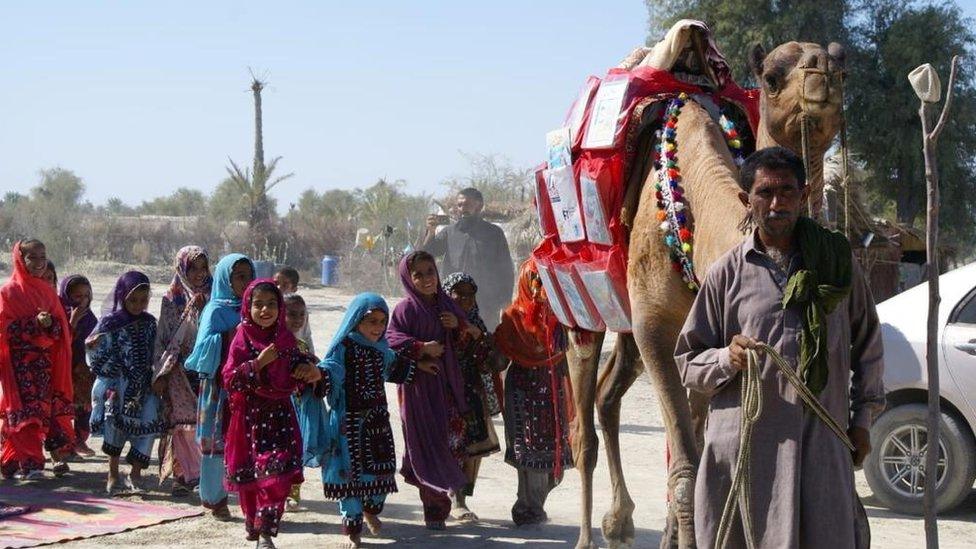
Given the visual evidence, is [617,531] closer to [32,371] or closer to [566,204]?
[566,204]

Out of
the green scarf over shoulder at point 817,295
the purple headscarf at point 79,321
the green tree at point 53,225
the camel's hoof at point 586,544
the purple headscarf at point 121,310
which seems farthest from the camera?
the green tree at point 53,225

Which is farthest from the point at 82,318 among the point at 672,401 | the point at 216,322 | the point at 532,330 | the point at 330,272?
the point at 330,272

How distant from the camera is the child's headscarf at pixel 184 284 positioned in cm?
882

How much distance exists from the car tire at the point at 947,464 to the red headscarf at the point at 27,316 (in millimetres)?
5676

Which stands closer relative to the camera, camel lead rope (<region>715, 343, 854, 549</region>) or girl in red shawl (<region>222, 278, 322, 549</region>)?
camel lead rope (<region>715, 343, 854, 549</region>)

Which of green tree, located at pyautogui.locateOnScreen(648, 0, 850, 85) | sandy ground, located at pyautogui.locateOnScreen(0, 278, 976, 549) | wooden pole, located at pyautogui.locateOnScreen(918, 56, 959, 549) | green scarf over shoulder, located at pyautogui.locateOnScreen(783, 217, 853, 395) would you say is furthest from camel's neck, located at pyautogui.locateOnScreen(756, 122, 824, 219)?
green tree, located at pyautogui.locateOnScreen(648, 0, 850, 85)

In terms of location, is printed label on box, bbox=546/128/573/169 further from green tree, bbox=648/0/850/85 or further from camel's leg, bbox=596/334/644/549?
green tree, bbox=648/0/850/85

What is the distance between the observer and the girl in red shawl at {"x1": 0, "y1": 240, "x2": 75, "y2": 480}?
30.2 ft

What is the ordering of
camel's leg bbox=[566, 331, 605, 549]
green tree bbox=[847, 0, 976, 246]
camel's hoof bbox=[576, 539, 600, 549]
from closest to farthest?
camel's hoof bbox=[576, 539, 600, 549] < camel's leg bbox=[566, 331, 605, 549] < green tree bbox=[847, 0, 976, 246]

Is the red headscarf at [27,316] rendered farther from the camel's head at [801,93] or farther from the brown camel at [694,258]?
the camel's head at [801,93]

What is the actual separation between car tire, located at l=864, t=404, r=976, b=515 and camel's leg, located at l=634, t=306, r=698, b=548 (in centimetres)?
298


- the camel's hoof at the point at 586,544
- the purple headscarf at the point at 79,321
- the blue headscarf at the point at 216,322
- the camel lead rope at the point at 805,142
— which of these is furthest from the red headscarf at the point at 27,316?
the camel lead rope at the point at 805,142

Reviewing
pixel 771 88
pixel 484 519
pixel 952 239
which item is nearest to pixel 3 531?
pixel 484 519

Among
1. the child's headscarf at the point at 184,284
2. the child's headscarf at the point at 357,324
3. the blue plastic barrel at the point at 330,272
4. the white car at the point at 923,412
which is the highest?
the blue plastic barrel at the point at 330,272
